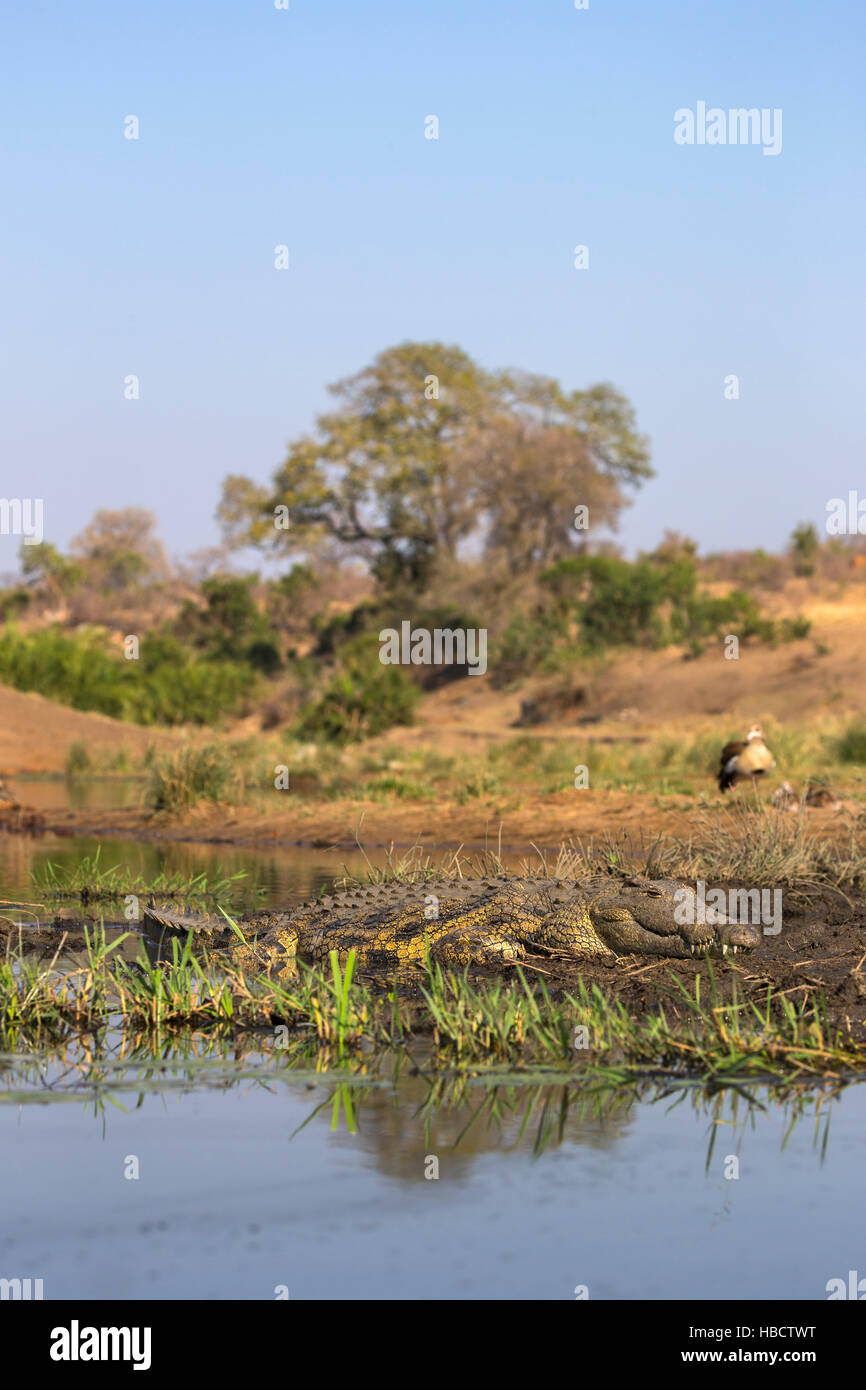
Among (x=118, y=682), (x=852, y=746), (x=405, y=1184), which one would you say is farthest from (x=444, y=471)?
(x=405, y=1184)

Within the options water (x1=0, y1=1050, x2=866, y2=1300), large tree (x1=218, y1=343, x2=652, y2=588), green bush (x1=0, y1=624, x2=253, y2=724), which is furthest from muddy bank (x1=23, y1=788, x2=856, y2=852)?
large tree (x1=218, y1=343, x2=652, y2=588)

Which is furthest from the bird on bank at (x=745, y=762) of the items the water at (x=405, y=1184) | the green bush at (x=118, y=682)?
the green bush at (x=118, y=682)

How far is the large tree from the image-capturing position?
46.3 metres

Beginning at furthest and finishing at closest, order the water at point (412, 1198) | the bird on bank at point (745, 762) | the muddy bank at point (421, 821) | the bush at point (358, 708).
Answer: the bush at point (358, 708) → the bird on bank at point (745, 762) → the muddy bank at point (421, 821) → the water at point (412, 1198)

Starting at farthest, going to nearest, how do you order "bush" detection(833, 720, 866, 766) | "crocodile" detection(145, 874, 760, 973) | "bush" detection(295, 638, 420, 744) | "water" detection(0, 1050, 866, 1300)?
"bush" detection(295, 638, 420, 744) → "bush" detection(833, 720, 866, 766) → "crocodile" detection(145, 874, 760, 973) → "water" detection(0, 1050, 866, 1300)

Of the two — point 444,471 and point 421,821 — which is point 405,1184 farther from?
point 444,471

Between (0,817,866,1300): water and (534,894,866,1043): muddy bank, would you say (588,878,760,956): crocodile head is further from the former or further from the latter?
(0,817,866,1300): water

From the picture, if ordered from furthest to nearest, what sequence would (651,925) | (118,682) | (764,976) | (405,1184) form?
1. (118,682)
2. (651,925)
3. (764,976)
4. (405,1184)

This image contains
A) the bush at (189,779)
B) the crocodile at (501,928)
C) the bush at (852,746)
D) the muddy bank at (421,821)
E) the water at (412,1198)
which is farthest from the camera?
the bush at (852,746)

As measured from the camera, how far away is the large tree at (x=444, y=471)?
4634 cm

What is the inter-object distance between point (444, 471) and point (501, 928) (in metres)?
40.4

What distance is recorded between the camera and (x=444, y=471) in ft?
156

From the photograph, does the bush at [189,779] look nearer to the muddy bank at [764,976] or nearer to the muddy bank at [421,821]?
the muddy bank at [421,821]

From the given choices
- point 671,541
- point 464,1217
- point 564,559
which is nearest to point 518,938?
point 464,1217
